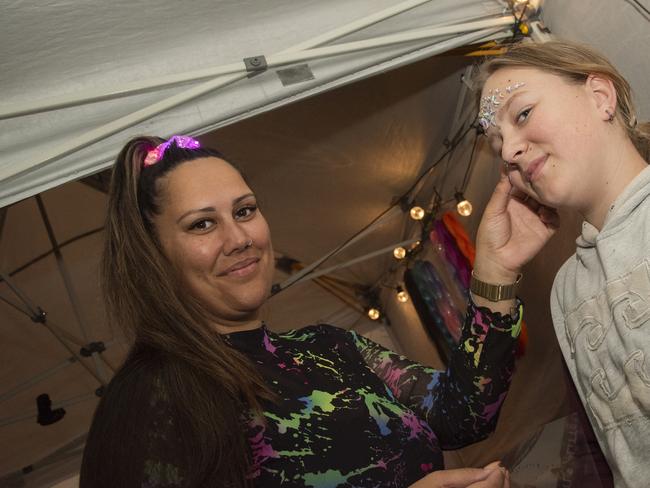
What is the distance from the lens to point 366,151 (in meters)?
2.48

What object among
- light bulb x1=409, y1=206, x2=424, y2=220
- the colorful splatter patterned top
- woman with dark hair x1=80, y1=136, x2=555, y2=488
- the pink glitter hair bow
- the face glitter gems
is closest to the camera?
woman with dark hair x1=80, y1=136, x2=555, y2=488

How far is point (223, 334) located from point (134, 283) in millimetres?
204

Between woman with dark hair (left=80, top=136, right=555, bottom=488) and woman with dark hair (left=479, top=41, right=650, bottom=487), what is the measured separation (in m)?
0.13

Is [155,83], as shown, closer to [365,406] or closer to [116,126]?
[116,126]

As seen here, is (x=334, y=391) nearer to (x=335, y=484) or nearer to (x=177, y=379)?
(x=335, y=484)

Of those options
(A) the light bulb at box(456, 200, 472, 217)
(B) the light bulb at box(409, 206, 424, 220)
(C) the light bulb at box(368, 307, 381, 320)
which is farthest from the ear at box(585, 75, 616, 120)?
(C) the light bulb at box(368, 307, 381, 320)

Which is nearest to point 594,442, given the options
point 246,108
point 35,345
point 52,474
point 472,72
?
point 246,108

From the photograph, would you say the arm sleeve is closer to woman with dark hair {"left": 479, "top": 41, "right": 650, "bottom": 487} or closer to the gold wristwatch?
the gold wristwatch

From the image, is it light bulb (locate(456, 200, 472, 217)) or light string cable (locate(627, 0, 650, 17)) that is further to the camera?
light bulb (locate(456, 200, 472, 217))

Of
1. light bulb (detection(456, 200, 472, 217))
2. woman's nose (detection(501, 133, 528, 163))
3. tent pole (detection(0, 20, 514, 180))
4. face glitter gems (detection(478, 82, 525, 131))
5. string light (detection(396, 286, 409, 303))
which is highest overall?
tent pole (detection(0, 20, 514, 180))

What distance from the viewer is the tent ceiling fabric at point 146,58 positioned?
124cm

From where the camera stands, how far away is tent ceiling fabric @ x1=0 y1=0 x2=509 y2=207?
4.06 ft

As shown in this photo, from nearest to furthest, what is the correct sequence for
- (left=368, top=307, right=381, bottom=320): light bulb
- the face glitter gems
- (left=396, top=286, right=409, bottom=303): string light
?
1. the face glitter gems
2. (left=396, top=286, right=409, bottom=303): string light
3. (left=368, top=307, right=381, bottom=320): light bulb

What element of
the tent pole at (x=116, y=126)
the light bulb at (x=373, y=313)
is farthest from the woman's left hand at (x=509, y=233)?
the light bulb at (x=373, y=313)
